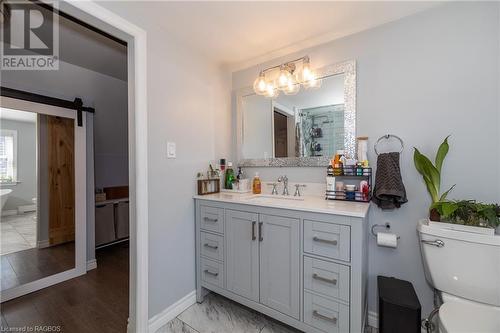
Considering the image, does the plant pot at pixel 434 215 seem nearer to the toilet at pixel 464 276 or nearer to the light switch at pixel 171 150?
the toilet at pixel 464 276

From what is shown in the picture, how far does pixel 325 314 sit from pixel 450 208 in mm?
927

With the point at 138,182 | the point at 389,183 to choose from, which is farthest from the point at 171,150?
the point at 389,183

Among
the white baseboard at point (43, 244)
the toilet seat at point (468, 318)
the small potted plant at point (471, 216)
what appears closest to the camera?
the toilet seat at point (468, 318)

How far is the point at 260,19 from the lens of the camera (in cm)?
153

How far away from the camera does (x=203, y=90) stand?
2006 millimetres

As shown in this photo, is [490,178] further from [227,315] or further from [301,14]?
[227,315]

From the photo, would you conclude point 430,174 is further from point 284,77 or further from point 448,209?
point 284,77

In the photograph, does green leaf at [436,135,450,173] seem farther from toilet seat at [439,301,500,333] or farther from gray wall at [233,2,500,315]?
toilet seat at [439,301,500,333]

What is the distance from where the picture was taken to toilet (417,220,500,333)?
99 centimetres

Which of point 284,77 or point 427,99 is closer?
point 427,99

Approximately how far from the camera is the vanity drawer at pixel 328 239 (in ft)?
3.85

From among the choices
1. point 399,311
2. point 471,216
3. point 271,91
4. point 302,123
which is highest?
point 271,91

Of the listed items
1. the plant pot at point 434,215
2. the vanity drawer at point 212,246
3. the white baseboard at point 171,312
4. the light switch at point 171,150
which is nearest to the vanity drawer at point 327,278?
the plant pot at point 434,215

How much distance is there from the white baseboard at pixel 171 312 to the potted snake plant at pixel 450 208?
1871 millimetres
